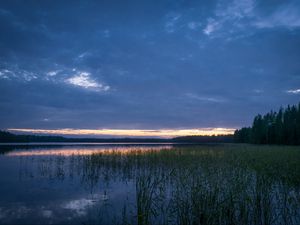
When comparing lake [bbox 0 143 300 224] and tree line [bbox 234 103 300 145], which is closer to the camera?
lake [bbox 0 143 300 224]

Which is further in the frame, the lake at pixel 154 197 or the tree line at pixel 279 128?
the tree line at pixel 279 128

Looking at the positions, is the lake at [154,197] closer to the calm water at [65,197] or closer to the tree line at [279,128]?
the calm water at [65,197]

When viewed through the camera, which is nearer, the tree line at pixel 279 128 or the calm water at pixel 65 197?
the calm water at pixel 65 197

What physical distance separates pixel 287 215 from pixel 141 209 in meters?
4.99

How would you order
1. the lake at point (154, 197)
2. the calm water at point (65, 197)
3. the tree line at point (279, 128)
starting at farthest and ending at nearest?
the tree line at point (279, 128)
the calm water at point (65, 197)
the lake at point (154, 197)

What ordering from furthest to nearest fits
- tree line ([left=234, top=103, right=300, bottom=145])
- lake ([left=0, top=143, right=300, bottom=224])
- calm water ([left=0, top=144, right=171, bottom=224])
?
tree line ([left=234, top=103, right=300, bottom=145]), calm water ([left=0, top=144, right=171, bottom=224]), lake ([left=0, top=143, right=300, bottom=224])

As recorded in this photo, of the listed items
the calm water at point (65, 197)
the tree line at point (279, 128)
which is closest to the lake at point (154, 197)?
the calm water at point (65, 197)

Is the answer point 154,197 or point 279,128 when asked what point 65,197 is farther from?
point 279,128

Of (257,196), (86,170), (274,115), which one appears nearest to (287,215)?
(257,196)

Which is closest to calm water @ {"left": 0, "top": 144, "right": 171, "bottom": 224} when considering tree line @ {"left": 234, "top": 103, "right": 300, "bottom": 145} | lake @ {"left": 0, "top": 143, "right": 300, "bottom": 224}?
lake @ {"left": 0, "top": 143, "right": 300, "bottom": 224}

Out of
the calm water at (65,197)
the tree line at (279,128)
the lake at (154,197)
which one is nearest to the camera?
the lake at (154,197)

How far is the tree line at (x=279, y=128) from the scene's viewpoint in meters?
55.4

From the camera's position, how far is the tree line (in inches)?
2180

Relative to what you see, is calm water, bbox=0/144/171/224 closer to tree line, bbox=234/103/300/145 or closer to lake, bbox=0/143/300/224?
lake, bbox=0/143/300/224
